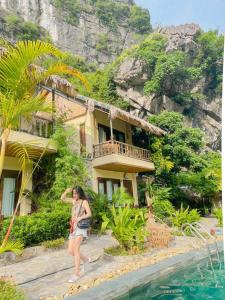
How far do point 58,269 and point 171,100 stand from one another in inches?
1072

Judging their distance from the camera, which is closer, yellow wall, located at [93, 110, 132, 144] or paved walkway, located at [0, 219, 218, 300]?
paved walkway, located at [0, 219, 218, 300]

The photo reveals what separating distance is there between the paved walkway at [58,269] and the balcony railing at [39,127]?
566 centimetres

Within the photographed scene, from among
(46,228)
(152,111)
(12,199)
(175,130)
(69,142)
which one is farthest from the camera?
(152,111)

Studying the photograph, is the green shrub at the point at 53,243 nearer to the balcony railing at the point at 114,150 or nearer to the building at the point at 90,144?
the building at the point at 90,144

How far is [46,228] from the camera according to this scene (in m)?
10.1

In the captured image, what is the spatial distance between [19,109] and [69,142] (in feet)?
30.9

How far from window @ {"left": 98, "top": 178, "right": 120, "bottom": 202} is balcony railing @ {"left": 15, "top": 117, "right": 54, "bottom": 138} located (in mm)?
4570

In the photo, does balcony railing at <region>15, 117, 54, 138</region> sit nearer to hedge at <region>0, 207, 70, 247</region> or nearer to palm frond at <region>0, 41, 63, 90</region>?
hedge at <region>0, 207, 70, 247</region>

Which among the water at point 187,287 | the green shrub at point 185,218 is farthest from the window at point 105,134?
the water at point 187,287

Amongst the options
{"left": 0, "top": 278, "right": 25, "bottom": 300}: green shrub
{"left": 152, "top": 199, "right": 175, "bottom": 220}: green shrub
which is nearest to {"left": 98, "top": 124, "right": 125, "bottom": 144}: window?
{"left": 152, "top": 199, "right": 175, "bottom": 220}: green shrub

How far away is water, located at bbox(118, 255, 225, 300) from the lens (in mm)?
5273

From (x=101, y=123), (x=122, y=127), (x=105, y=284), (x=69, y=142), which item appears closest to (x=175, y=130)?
(x=122, y=127)

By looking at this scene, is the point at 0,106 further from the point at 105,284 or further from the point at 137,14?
the point at 137,14

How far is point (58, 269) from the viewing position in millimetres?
7113
